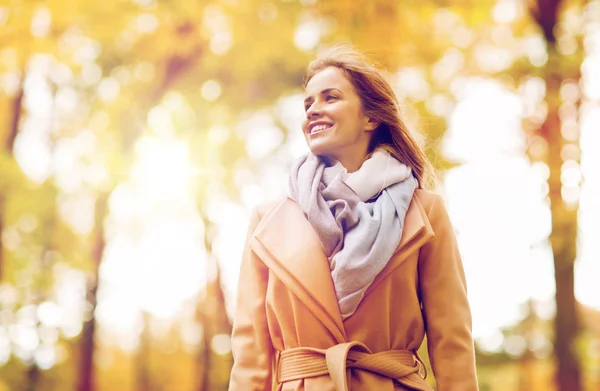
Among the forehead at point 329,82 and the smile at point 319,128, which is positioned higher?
the forehead at point 329,82

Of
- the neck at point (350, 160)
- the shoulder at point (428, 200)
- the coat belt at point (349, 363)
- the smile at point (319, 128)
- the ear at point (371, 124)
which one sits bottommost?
the coat belt at point (349, 363)

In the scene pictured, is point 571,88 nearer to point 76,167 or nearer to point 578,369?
point 578,369

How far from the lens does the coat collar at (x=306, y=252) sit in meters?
2.28

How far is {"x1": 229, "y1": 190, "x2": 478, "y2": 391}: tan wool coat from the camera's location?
2.27 m

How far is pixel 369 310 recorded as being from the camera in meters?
2.31

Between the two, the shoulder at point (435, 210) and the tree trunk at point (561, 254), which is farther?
the tree trunk at point (561, 254)

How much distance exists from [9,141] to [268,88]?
4.25 meters

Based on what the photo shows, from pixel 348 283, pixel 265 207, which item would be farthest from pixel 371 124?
pixel 348 283

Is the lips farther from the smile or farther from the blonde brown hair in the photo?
the blonde brown hair

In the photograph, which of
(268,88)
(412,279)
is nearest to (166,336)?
(268,88)

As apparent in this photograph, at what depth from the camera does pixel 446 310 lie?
92.6 inches

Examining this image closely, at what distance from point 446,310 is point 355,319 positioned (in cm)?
33

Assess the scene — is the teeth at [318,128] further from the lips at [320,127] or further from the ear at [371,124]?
the ear at [371,124]

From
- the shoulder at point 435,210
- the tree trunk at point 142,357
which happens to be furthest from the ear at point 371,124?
the tree trunk at point 142,357
